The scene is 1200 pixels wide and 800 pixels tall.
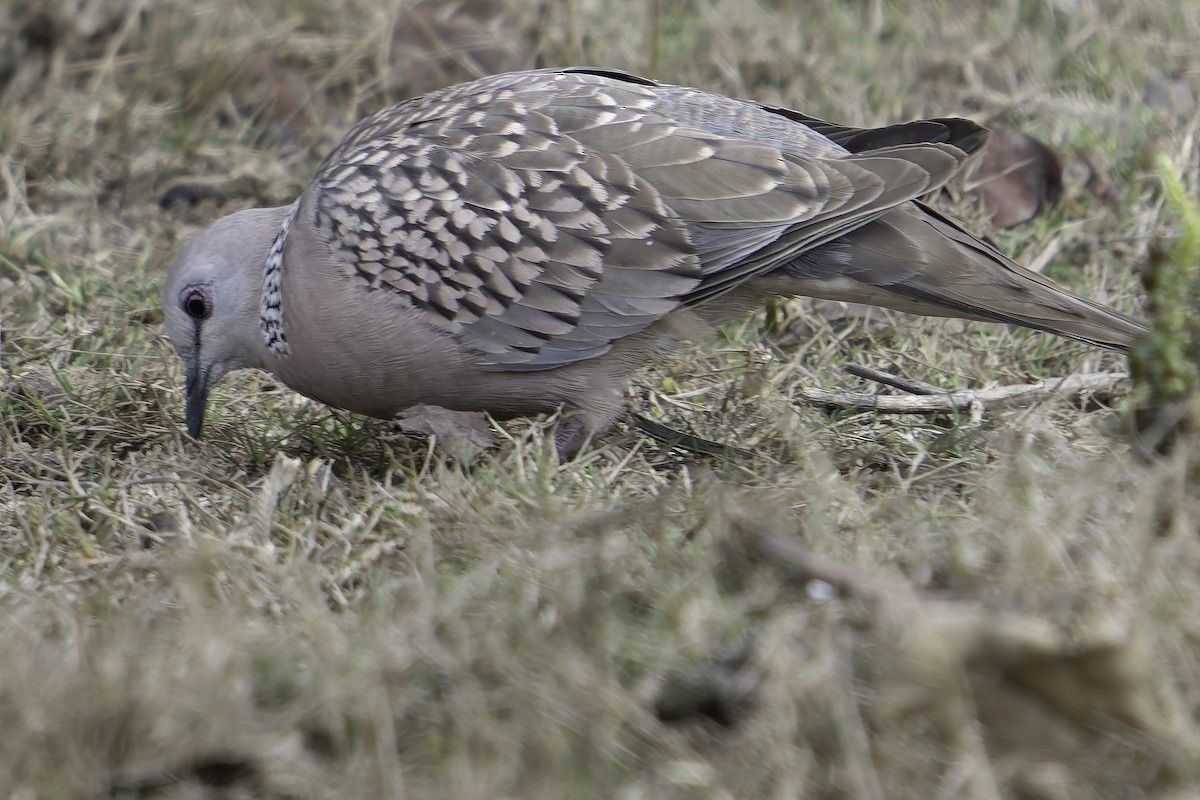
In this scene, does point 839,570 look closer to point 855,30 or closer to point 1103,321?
point 1103,321

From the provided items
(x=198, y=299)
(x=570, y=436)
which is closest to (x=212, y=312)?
(x=198, y=299)

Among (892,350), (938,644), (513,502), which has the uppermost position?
(938,644)

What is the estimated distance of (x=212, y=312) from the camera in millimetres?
3391

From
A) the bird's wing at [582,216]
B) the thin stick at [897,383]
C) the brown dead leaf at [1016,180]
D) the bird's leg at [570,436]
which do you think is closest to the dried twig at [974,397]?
the thin stick at [897,383]

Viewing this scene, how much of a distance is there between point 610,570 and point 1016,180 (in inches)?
107

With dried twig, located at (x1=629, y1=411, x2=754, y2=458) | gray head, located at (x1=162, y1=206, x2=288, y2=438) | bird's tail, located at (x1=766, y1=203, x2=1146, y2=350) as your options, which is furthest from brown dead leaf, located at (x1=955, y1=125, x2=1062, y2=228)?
gray head, located at (x1=162, y1=206, x2=288, y2=438)

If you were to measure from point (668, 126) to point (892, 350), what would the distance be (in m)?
0.98

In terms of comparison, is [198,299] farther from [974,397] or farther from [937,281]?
[974,397]

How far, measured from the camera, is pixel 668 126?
3.15m

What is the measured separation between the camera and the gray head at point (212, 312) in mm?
3387

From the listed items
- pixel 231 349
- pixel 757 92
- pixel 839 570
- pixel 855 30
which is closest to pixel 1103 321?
pixel 839 570

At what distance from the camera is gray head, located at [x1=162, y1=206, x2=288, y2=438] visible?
3.39m

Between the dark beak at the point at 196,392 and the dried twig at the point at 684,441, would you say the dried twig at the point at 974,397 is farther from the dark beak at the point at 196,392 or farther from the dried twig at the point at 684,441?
the dark beak at the point at 196,392

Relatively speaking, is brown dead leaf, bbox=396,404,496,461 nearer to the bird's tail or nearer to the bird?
the bird
